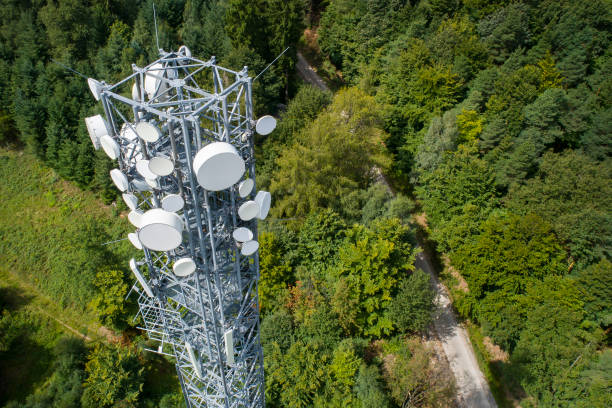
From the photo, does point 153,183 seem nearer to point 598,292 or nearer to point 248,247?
point 248,247

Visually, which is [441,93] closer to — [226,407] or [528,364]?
[528,364]

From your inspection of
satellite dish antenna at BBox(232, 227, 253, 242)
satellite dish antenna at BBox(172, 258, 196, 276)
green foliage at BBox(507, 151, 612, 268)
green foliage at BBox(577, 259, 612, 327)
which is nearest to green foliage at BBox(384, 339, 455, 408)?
green foliage at BBox(577, 259, 612, 327)

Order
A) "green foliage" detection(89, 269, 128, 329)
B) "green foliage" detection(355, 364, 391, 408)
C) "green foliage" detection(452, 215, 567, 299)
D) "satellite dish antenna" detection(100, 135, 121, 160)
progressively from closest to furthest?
1. "satellite dish antenna" detection(100, 135, 121, 160)
2. "green foliage" detection(355, 364, 391, 408)
3. "green foliage" detection(452, 215, 567, 299)
4. "green foliage" detection(89, 269, 128, 329)

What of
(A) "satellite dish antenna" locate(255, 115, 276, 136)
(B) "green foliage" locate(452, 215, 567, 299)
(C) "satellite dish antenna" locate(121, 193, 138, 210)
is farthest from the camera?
(B) "green foliage" locate(452, 215, 567, 299)

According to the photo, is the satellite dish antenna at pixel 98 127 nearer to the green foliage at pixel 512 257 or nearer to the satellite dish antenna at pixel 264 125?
the satellite dish antenna at pixel 264 125

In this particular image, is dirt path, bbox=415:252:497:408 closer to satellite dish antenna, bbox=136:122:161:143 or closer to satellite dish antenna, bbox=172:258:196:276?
satellite dish antenna, bbox=172:258:196:276

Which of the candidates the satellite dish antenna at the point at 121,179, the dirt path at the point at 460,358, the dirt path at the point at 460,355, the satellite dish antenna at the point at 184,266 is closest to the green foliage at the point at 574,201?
the dirt path at the point at 460,355
